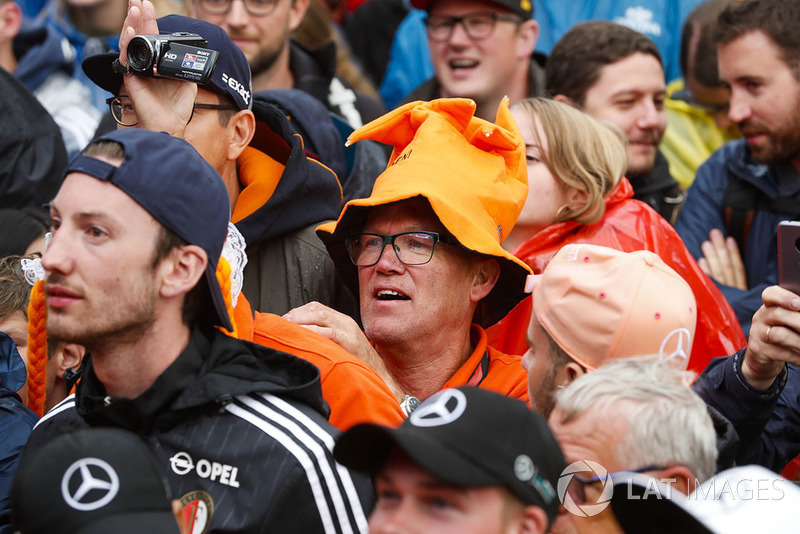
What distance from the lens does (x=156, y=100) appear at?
11.4ft

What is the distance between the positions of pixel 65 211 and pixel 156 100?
3.15 feet

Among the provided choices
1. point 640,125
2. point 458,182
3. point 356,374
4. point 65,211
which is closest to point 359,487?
point 356,374

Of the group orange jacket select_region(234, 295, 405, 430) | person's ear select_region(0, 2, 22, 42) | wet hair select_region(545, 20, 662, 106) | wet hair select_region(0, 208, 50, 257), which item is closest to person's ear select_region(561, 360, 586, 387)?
orange jacket select_region(234, 295, 405, 430)

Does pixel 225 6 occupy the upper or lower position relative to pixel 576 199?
upper

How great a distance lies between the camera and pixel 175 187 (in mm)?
2633

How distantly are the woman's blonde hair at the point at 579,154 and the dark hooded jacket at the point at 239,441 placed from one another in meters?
1.88

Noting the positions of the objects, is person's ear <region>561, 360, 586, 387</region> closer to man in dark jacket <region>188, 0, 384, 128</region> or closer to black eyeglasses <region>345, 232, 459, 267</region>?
black eyeglasses <region>345, 232, 459, 267</region>

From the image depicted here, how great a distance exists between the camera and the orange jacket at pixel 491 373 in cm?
359

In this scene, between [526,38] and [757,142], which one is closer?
[757,142]

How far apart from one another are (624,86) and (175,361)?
318 cm

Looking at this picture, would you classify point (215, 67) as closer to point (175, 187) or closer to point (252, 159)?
point (252, 159)

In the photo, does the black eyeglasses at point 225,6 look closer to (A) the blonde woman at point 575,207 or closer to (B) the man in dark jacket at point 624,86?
(B) the man in dark jacket at point 624,86

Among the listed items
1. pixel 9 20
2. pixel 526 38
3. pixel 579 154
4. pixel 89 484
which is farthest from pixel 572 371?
pixel 9 20

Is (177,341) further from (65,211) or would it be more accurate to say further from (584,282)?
(584,282)
